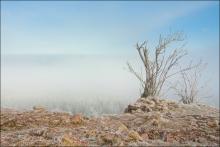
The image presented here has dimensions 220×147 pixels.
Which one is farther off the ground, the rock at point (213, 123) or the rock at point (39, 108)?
the rock at point (39, 108)

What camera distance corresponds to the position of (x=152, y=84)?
29891 millimetres

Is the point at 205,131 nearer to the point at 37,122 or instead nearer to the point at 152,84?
the point at 37,122

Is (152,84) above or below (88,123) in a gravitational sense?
above

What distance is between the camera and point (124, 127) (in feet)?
61.4

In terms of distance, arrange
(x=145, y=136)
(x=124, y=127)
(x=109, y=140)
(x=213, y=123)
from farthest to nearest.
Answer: (x=124, y=127) < (x=213, y=123) < (x=145, y=136) < (x=109, y=140)

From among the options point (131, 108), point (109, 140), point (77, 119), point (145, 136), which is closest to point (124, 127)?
point (145, 136)

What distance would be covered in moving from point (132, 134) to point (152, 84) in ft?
45.6

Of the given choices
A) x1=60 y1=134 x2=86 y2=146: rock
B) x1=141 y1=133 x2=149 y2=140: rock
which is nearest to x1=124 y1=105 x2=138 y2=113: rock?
x1=141 y1=133 x2=149 y2=140: rock

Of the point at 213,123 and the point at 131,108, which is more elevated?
the point at 131,108

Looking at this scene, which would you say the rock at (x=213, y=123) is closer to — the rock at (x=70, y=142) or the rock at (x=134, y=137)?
the rock at (x=134, y=137)

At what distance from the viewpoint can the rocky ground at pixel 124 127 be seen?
52.1ft

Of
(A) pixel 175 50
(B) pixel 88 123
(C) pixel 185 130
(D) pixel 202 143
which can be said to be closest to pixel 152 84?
(A) pixel 175 50

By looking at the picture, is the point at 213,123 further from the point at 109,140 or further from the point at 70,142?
the point at 70,142

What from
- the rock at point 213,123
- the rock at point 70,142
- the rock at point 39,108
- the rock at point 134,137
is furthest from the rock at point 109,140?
the rock at point 39,108
